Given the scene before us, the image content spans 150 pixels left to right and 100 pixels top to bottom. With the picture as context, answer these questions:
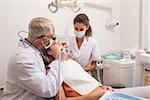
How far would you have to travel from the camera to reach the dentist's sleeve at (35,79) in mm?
1314

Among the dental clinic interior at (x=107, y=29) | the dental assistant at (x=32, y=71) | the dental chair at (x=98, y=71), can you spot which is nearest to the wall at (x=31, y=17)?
the dental clinic interior at (x=107, y=29)

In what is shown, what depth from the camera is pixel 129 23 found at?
2723 mm

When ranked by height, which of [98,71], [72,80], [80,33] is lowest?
[98,71]

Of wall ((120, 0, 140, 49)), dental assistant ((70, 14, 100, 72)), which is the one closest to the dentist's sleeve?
dental assistant ((70, 14, 100, 72))

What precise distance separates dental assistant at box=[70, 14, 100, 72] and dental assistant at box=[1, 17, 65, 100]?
2.71 feet

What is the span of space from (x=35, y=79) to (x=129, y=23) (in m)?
1.72

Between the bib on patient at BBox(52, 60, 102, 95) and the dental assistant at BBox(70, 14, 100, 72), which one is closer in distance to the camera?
the bib on patient at BBox(52, 60, 102, 95)

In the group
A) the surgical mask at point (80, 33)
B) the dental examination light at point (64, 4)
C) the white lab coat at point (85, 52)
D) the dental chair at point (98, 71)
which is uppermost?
the dental examination light at point (64, 4)

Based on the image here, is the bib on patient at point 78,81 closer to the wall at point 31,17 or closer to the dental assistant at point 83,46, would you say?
the dental assistant at point 83,46

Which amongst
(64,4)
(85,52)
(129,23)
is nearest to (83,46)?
(85,52)

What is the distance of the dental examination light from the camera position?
2.25 metres

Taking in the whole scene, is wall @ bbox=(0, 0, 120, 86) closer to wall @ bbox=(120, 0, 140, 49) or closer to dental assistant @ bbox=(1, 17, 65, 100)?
wall @ bbox=(120, 0, 140, 49)

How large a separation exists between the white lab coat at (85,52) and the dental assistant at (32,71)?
33.1 inches

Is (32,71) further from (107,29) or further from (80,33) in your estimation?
(107,29)
